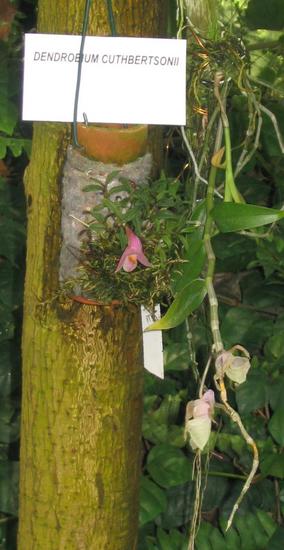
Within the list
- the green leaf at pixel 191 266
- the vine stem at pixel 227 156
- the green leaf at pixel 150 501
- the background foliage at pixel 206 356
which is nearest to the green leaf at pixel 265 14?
the background foliage at pixel 206 356

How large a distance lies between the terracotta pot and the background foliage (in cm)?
46

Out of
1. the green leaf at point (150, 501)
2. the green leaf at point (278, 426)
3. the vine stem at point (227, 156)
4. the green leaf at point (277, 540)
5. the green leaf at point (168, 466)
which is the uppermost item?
the vine stem at point (227, 156)

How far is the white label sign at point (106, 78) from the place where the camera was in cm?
63

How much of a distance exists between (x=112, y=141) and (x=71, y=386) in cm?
22

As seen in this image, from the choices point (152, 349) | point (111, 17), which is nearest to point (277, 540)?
point (152, 349)

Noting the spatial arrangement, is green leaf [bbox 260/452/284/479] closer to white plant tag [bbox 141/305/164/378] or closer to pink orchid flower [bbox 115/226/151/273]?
white plant tag [bbox 141/305/164/378]

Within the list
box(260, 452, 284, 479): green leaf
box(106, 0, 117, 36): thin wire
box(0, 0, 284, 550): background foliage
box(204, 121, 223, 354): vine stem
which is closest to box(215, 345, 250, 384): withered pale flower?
box(204, 121, 223, 354): vine stem

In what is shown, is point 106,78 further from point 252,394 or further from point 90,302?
point 252,394

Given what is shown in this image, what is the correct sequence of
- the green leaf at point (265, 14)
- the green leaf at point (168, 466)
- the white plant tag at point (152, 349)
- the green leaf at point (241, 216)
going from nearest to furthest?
1. the green leaf at point (241, 216)
2. the white plant tag at point (152, 349)
3. the green leaf at point (265, 14)
4. the green leaf at point (168, 466)

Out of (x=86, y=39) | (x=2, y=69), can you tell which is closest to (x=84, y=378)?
(x=86, y=39)

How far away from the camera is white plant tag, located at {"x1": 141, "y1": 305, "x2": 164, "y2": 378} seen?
717 millimetres

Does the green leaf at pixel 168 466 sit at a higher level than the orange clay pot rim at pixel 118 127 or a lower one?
lower

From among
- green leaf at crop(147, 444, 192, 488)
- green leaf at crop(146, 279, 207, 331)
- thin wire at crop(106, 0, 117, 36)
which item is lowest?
green leaf at crop(147, 444, 192, 488)

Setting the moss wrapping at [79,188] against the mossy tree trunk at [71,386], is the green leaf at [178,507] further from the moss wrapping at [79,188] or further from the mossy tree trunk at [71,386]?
the moss wrapping at [79,188]
